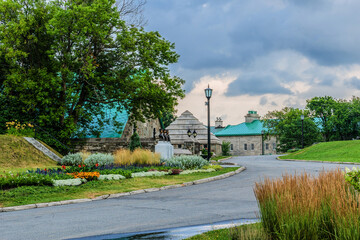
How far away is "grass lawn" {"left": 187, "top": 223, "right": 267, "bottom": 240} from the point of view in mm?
4938

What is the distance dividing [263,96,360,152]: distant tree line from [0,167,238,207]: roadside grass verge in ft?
137

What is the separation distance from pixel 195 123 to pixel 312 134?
22.4 metres

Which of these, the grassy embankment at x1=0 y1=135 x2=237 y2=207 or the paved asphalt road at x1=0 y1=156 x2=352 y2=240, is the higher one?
the grassy embankment at x1=0 y1=135 x2=237 y2=207

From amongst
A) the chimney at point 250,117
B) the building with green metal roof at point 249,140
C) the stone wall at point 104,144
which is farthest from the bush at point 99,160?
the chimney at point 250,117

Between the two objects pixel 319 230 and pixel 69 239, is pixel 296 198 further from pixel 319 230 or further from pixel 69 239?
pixel 69 239

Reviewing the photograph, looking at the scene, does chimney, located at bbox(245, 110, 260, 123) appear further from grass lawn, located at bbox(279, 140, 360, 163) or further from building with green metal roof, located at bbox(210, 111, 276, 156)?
grass lawn, located at bbox(279, 140, 360, 163)

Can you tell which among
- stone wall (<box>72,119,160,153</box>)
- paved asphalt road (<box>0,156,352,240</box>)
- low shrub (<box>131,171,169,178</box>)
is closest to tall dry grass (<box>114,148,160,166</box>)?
low shrub (<box>131,171,169,178</box>)

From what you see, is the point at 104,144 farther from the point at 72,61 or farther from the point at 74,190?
the point at 74,190

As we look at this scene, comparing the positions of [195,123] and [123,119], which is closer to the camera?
[123,119]

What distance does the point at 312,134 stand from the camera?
52.9 metres

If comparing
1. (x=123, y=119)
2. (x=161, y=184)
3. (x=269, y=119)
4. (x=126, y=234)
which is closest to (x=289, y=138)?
(x=269, y=119)

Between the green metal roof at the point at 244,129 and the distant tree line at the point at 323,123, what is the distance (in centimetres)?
1026

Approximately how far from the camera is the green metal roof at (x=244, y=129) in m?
70.9

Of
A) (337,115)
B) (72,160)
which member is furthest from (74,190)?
(337,115)
